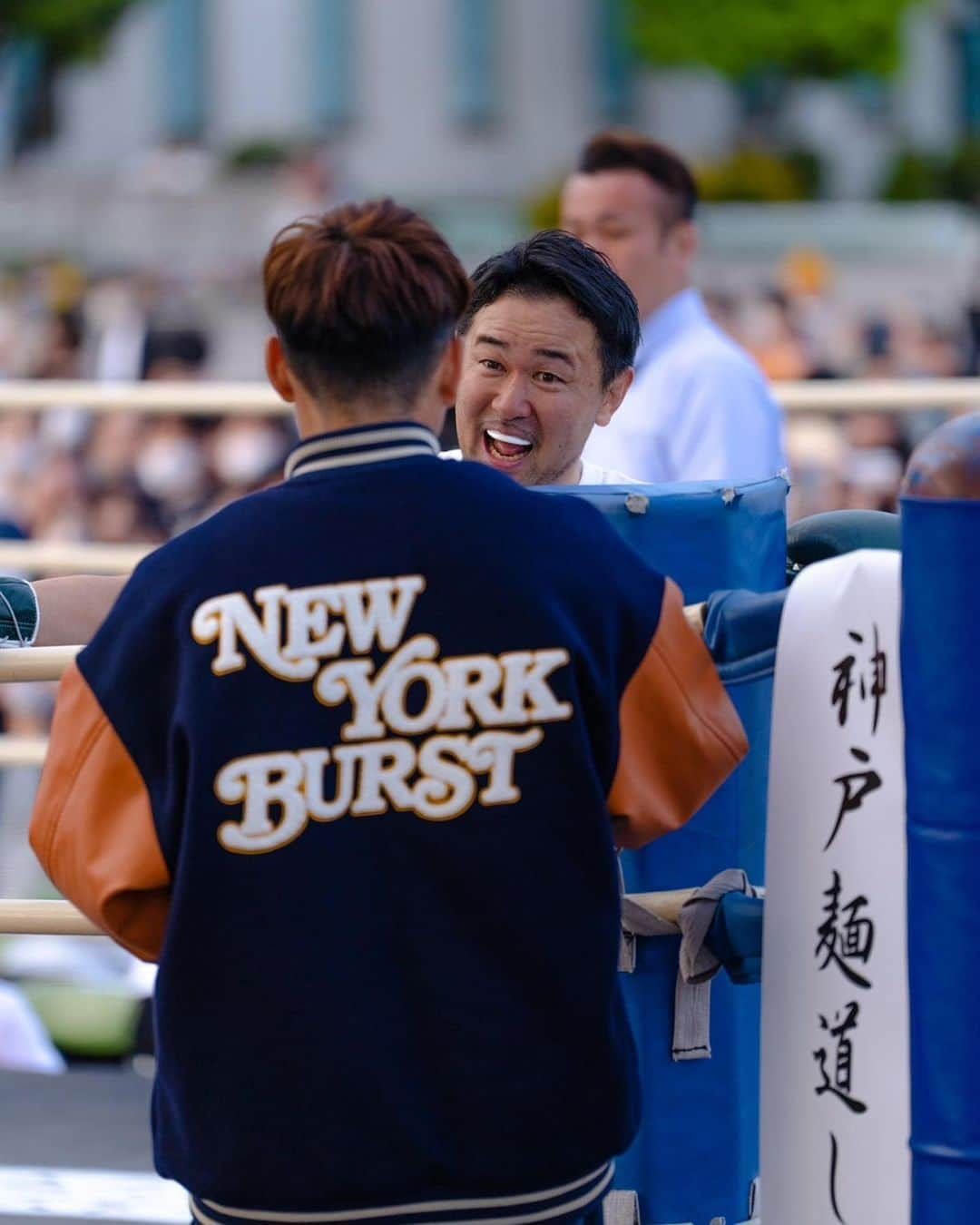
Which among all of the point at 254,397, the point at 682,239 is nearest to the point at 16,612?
the point at 682,239

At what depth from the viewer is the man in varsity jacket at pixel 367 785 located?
208 cm

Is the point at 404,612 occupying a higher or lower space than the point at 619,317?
lower

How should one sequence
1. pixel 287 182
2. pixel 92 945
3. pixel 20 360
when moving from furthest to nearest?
pixel 287 182 < pixel 20 360 < pixel 92 945

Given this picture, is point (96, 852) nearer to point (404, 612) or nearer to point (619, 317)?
point (404, 612)

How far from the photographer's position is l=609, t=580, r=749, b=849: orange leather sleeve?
2191 mm

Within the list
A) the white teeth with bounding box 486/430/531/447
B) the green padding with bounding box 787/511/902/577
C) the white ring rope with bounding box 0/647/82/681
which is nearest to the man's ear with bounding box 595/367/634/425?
the white teeth with bounding box 486/430/531/447

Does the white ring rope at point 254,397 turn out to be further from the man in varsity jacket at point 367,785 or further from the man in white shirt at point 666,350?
the man in varsity jacket at point 367,785

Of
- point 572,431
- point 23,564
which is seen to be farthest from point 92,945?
point 572,431

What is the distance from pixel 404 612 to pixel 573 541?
0.19 metres

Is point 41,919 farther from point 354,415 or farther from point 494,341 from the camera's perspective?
point 354,415

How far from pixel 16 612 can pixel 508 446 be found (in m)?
0.72

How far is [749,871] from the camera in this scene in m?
2.68

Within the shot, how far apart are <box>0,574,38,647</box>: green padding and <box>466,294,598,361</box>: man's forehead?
0.73 meters

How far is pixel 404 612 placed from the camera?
6.83 ft
